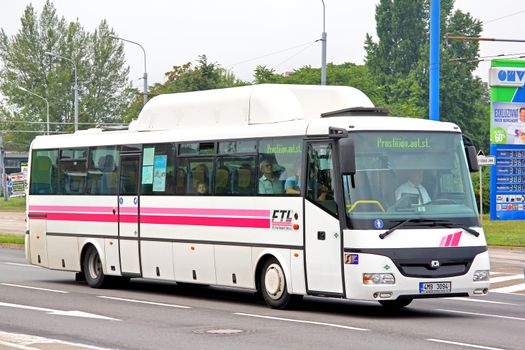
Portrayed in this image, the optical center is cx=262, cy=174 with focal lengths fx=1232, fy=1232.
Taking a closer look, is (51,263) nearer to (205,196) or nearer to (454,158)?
(205,196)

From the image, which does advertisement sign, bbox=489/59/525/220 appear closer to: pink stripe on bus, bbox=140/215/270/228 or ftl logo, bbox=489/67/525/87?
ftl logo, bbox=489/67/525/87

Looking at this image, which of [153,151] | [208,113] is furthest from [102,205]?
[208,113]

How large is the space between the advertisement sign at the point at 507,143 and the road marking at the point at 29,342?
40.4 metres

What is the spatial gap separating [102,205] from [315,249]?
6684 millimetres

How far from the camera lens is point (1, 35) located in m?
106

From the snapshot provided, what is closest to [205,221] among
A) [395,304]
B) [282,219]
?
[282,219]

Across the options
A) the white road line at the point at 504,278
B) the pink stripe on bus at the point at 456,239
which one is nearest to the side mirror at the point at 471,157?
the pink stripe on bus at the point at 456,239

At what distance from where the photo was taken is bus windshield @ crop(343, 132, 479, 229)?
54.7 feet

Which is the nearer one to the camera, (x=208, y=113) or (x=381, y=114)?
(x=381, y=114)

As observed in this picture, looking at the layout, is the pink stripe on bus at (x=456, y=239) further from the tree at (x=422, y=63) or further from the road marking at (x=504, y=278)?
the tree at (x=422, y=63)

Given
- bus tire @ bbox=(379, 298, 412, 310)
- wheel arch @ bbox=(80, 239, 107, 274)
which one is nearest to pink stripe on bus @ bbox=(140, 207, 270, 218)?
wheel arch @ bbox=(80, 239, 107, 274)

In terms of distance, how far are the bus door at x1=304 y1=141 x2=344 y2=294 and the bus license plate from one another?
1087 millimetres

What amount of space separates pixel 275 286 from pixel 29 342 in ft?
17.5

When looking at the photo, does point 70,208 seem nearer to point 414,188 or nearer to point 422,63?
point 414,188
